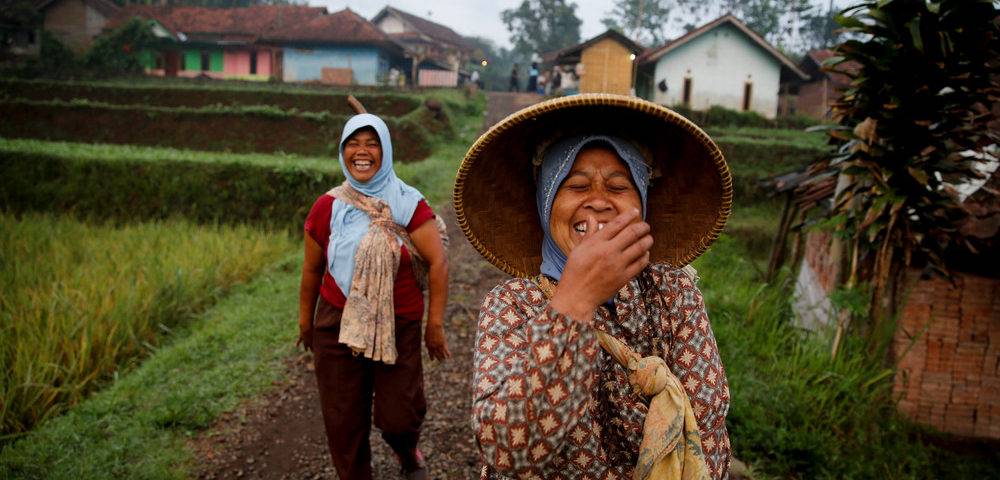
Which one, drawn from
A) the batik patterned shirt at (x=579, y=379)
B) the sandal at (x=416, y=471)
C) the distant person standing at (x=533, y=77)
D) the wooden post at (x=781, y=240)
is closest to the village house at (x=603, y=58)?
the distant person standing at (x=533, y=77)

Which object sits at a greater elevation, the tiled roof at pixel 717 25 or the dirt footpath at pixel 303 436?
the tiled roof at pixel 717 25

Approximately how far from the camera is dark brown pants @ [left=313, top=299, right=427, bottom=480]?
2.73 meters

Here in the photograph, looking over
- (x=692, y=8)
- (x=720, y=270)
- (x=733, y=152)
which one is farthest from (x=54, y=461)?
(x=692, y=8)

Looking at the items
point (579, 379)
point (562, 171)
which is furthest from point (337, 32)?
Answer: point (579, 379)

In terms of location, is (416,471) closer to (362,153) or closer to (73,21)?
(362,153)

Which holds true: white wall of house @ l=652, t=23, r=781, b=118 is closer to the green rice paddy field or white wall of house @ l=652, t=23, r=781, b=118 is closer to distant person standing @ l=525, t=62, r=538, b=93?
distant person standing @ l=525, t=62, r=538, b=93

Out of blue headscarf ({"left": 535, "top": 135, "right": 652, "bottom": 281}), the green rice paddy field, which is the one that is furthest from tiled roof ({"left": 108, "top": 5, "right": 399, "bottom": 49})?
blue headscarf ({"left": 535, "top": 135, "right": 652, "bottom": 281})

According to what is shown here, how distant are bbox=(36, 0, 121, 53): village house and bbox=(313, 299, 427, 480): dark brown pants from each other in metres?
36.8

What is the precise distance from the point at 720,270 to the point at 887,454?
426 cm

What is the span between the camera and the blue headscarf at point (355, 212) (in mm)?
2746

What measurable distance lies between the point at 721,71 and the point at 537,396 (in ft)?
84.3

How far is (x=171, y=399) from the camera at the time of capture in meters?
3.82

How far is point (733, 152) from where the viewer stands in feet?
53.9

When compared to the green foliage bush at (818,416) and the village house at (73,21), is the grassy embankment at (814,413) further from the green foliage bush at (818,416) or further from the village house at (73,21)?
the village house at (73,21)
